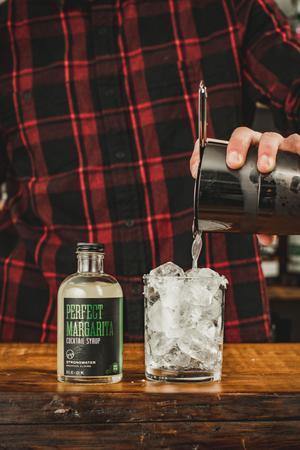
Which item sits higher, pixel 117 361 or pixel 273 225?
pixel 273 225

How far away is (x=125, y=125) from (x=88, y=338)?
35.8 inches

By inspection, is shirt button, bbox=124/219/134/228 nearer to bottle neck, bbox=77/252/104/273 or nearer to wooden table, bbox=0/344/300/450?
bottle neck, bbox=77/252/104/273

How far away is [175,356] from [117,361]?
8 cm

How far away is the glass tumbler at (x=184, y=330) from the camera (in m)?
1.04

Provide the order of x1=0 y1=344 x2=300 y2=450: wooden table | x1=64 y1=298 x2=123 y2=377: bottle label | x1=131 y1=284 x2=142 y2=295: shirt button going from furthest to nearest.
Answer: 1. x1=131 y1=284 x2=142 y2=295: shirt button
2. x1=64 y1=298 x2=123 y2=377: bottle label
3. x1=0 y1=344 x2=300 y2=450: wooden table

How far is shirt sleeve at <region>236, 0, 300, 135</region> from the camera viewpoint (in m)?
1.89

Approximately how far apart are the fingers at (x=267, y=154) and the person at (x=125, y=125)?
73 centimetres

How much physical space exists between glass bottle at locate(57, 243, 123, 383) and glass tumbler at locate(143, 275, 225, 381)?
55mm

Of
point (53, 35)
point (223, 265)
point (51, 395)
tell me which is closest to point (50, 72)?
point (53, 35)

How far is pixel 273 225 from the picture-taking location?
1.11 m

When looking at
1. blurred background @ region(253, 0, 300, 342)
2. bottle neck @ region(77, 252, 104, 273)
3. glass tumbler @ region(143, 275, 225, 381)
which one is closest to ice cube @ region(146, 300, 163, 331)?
glass tumbler @ region(143, 275, 225, 381)

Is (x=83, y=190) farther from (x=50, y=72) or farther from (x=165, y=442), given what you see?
(x=165, y=442)

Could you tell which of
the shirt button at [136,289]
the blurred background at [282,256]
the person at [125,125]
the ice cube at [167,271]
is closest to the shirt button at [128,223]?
the person at [125,125]

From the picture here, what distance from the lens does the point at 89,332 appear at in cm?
103
